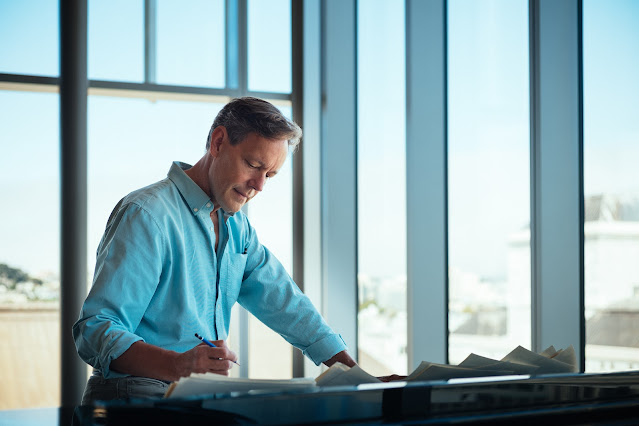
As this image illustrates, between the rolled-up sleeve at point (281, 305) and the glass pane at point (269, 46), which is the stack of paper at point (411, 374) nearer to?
the rolled-up sleeve at point (281, 305)

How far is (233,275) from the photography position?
5.79 ft

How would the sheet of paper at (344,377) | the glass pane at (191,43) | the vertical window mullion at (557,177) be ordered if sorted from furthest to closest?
the glass pane at (191,43)
the vertical window mullion at (557,177)
the sheet of paper at (344,377)

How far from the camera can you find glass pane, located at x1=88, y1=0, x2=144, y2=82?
3.61 m

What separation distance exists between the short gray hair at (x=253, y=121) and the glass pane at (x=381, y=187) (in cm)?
161

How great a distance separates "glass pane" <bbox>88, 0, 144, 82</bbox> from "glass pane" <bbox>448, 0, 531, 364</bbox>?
76.8 inches

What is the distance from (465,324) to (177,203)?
189 centimetres

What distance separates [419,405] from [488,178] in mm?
2207

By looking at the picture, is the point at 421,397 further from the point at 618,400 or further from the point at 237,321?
the point at 237,321

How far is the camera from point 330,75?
3605 millimetres

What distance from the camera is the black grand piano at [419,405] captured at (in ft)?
2.47

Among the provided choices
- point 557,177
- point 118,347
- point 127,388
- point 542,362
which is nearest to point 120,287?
point 118,347

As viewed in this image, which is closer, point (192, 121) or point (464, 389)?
point (464, 389)

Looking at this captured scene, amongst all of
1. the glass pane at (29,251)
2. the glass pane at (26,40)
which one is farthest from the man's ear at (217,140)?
the glass pane at (26,40)

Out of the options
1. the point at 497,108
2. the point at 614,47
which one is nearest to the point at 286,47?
the point at 497,108
